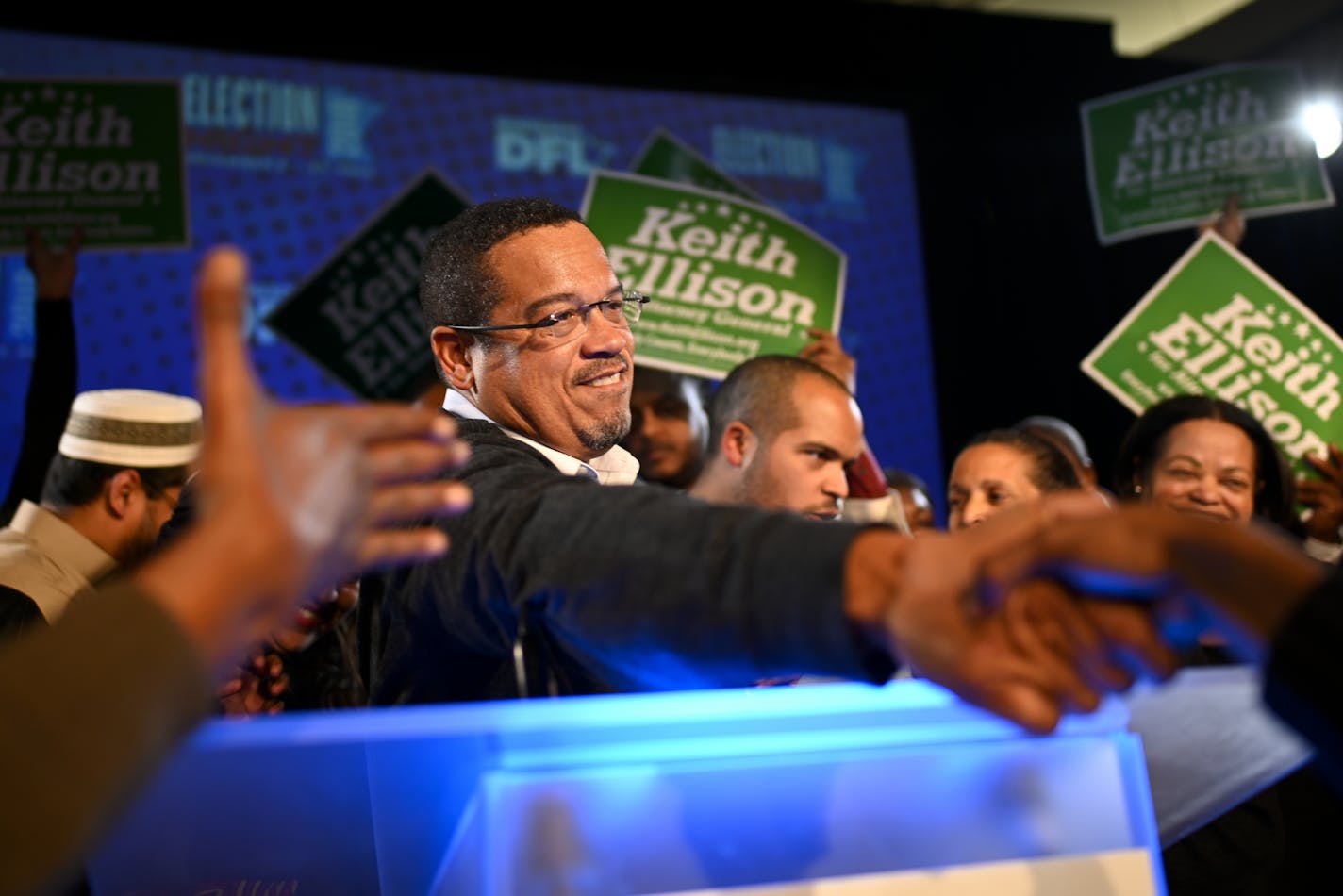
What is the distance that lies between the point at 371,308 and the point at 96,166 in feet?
2.42

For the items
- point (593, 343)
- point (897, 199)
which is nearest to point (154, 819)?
point (593, 343)

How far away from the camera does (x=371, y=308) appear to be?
10.6 ft

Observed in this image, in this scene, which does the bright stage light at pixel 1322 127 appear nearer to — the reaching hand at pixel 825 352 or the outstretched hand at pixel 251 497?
the reaching hand at pixel 825 352

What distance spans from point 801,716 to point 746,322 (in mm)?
2257

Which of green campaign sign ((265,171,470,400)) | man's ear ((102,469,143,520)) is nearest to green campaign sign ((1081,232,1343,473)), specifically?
green campaign sign ((265,171,470,400))

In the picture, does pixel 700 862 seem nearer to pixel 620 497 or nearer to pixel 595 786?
pixel 595 786

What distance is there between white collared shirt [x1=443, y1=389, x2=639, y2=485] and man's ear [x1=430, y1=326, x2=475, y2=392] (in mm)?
25

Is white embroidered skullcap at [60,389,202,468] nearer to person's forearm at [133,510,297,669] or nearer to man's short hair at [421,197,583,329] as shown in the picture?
man's short hair at [421,197,583,329]

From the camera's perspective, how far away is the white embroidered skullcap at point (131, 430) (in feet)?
8.59

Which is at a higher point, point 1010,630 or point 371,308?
point 371,308

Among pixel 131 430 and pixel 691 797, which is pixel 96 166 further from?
pixel 691 797

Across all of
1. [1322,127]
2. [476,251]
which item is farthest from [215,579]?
[1322,127]

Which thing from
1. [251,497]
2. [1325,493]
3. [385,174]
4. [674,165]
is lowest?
[1325,493]

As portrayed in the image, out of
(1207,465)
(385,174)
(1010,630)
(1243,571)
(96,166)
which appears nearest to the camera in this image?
(1243,571)
